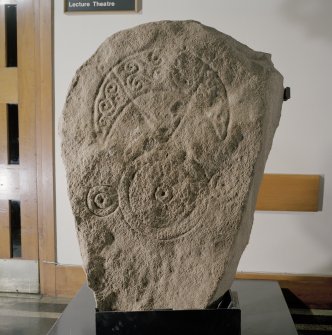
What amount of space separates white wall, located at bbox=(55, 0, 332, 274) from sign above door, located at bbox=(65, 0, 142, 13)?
33 millimetres

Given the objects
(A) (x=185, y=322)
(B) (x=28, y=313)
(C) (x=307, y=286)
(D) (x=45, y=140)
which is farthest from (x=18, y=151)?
(C) (x=307, y=286)

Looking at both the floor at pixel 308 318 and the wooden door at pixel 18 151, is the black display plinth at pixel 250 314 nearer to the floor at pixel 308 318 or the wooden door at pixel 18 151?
the floor at pixel 308 318

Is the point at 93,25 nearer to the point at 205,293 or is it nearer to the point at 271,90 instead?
the point at 271,90

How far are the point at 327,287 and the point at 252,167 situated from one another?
1.33 m

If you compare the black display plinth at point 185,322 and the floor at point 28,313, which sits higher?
the black display plinth at point 185,322

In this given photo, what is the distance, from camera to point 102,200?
4.41ft

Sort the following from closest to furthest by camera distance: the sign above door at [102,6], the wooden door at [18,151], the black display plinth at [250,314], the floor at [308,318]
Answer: the black display plinth at [250,314] < the floor at [308,318] < the sign above door at [102,6] < the wooden door at [18,151]

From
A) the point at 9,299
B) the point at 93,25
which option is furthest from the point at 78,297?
the point at 93,25

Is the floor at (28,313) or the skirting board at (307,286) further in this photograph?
the skirting board at (307,286)

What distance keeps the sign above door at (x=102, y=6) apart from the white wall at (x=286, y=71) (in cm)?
3

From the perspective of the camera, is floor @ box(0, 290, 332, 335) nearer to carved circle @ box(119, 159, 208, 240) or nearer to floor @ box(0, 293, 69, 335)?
floor @ box(0, 293, 69, 335)

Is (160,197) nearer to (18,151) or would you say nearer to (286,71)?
(286,71)

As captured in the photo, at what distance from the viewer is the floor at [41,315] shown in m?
2.14

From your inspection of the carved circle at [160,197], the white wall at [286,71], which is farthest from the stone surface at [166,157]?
the white wall at [286,71]
